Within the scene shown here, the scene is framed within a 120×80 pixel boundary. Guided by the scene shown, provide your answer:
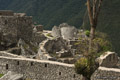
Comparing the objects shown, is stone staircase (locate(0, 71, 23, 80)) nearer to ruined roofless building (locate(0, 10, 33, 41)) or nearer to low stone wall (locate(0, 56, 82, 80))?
low stone wall (locate(0, 56, 82, 80))

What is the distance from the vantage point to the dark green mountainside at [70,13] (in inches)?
3302

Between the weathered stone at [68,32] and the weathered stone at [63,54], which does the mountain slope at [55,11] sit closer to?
the weathered stone at [68,32]

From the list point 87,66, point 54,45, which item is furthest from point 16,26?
point 87,66

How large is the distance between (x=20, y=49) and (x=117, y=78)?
1248cm

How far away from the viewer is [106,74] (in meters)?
12.6

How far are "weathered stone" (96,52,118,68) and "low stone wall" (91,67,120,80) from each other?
9.50 ft

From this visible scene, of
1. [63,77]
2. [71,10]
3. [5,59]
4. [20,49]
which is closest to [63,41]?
[20,49]

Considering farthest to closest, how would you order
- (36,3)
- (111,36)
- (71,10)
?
(36,3)
(71,10)
(111,36)

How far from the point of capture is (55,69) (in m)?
14.6

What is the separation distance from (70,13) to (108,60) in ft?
353

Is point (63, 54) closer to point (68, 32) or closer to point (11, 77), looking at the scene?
point (11, 77)

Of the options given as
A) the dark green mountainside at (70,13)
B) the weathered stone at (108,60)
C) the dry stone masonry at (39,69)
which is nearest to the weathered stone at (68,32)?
the weathered stone at (108,60)

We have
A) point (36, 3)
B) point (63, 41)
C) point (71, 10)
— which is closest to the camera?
point (63, 41)

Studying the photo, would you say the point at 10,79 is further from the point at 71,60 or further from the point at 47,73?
the point at 71,60
